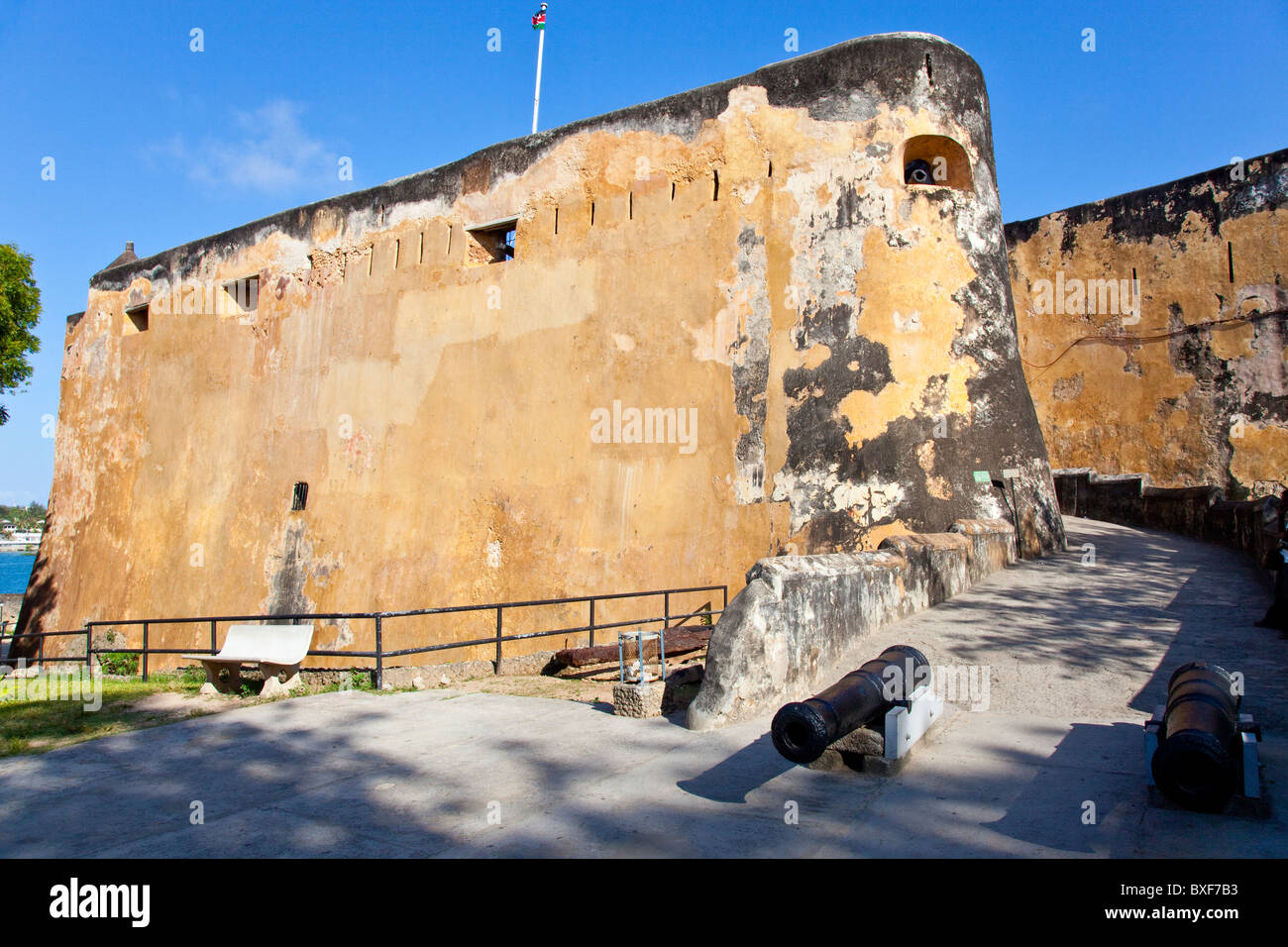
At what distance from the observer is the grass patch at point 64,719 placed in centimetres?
518

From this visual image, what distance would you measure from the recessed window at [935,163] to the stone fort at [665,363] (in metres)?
0.06

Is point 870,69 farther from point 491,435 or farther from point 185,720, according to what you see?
point 185,720

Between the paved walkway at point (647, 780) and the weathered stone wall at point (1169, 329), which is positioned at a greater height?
the weathered stone wall at point (1169, 329)

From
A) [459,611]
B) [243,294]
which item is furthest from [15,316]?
[459,611]

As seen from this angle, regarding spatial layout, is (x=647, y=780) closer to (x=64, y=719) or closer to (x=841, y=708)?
(x=841, y=708)

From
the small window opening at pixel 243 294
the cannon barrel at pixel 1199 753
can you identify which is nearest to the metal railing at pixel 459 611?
the cannon barrel at pixel 1199 753

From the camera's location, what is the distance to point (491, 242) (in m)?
13.4

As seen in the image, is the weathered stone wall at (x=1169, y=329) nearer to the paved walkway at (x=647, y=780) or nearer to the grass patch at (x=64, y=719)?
the paved walkway at (x=647, y=780)

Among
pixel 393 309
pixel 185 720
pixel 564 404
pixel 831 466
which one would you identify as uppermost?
pixel 393 309

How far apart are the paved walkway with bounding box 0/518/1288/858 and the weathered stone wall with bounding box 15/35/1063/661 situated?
4.00 m

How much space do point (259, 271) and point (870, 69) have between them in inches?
441

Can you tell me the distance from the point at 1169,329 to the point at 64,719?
17.0m
